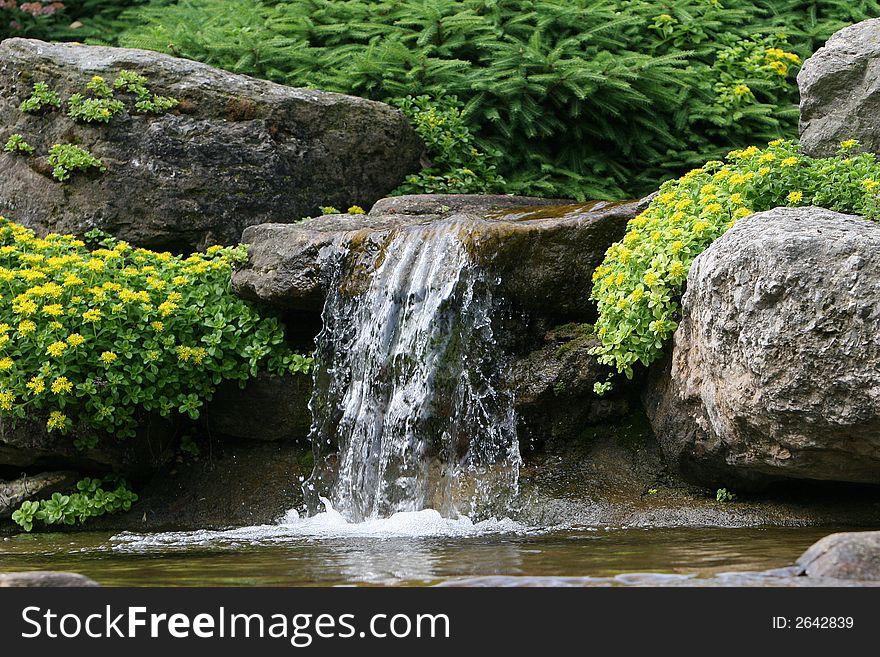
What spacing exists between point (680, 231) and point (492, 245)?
3.42ft

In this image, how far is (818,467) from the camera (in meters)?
4.56

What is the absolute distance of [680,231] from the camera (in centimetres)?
520

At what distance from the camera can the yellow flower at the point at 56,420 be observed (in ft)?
18.4

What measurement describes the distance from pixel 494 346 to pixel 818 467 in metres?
1.91

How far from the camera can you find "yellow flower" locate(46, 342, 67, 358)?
559 centimetres

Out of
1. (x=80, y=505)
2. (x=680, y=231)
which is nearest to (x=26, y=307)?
(x=80, y=505)

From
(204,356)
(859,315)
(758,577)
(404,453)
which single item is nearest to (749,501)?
(859,315)

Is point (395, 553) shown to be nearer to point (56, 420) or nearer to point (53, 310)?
point (56, 420)

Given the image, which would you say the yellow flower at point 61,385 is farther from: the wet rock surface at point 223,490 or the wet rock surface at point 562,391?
the wet rock surface at point 562,391

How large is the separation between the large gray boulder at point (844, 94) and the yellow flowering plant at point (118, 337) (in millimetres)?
3326

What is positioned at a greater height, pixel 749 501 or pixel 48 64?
pixel 48 64

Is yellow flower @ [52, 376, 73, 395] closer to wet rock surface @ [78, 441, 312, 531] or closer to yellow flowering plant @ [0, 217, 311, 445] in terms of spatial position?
yellow flowering plant @ [0, 217, 311, 445]

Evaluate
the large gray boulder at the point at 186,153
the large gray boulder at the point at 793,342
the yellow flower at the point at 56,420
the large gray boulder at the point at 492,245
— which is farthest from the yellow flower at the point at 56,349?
the large gray boulder at the point at 793,342

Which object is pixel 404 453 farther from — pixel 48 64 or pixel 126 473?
pixel 48 64
